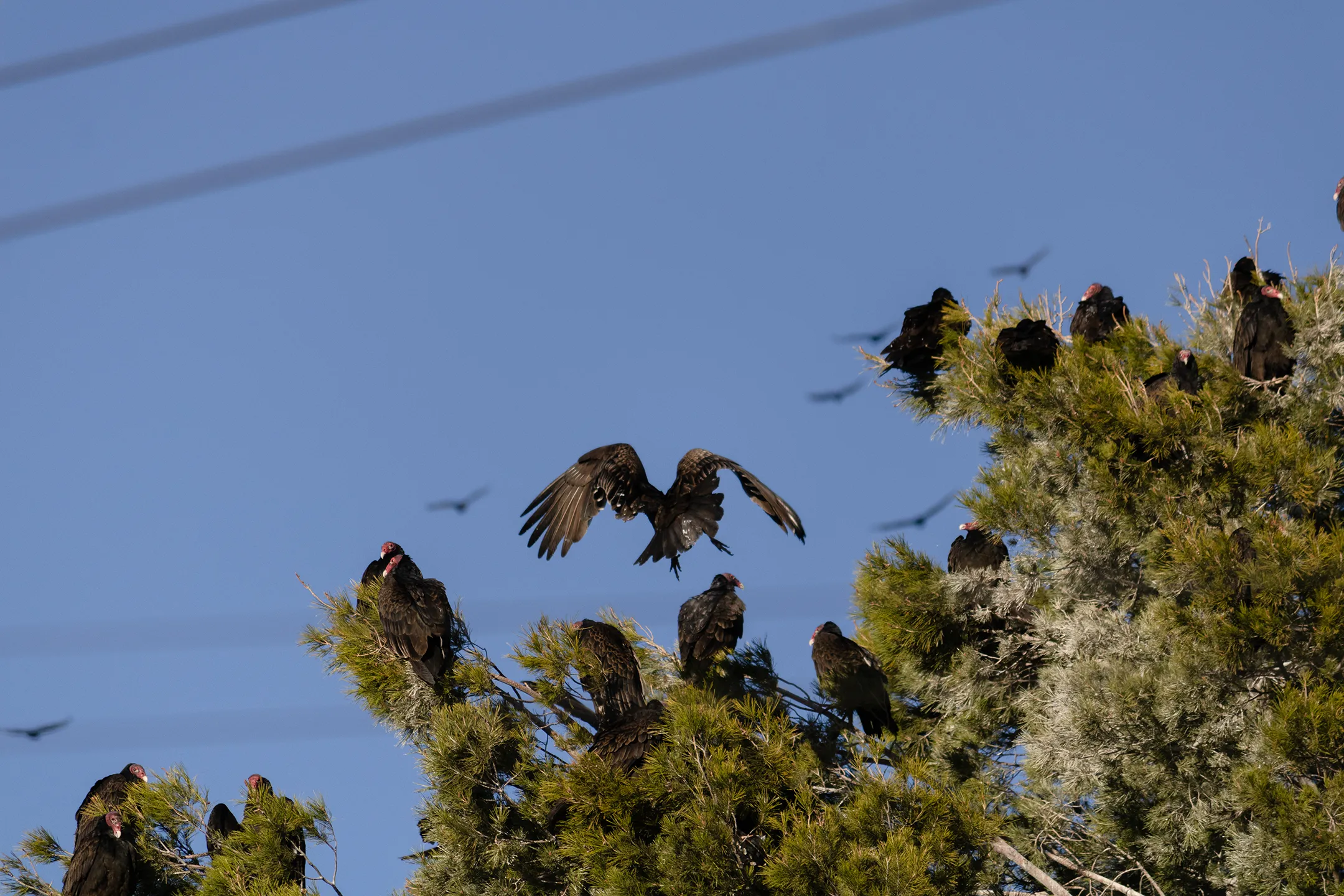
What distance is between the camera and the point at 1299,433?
6.14 metres

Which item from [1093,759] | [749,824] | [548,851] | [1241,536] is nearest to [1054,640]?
[1093,759]

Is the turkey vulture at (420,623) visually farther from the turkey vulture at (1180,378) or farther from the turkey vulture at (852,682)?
the turkey vulture at (1180,378)

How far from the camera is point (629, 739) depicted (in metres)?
5.97

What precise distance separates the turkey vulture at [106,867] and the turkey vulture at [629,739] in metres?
Result: 2.69

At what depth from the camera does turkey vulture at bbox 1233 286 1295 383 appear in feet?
21.4

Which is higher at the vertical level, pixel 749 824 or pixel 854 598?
pixel 854 598

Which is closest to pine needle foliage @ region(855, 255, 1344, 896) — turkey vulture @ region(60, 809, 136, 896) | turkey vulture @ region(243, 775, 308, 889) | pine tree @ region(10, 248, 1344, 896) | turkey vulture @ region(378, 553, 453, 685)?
pine tree @ region(10, 248, 1344, 896)

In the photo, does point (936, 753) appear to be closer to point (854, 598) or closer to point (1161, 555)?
point (854, 598)

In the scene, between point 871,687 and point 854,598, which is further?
point 854,598

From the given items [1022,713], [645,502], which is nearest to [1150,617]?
[1022,713]

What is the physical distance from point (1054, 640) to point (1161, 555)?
85 cm

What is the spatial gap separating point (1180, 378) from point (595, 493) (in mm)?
3407

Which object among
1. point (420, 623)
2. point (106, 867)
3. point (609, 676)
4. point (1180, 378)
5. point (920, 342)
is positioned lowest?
point (106, 867)

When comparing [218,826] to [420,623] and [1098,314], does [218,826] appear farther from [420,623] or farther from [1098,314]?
[1098,314]
